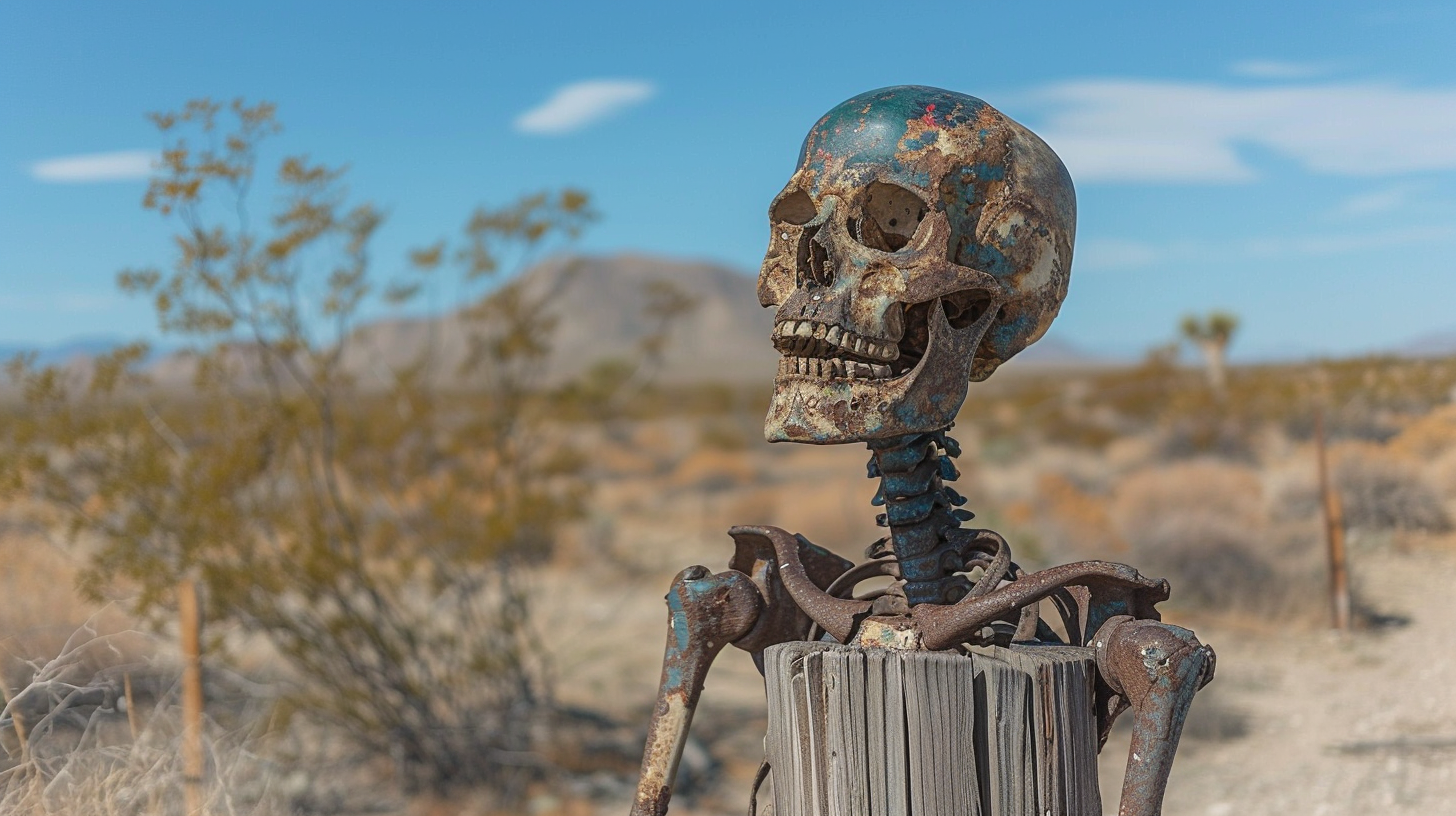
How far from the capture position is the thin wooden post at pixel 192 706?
394 centimetres

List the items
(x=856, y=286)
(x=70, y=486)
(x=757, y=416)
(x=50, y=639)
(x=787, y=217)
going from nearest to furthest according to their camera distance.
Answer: (x=856, y=286)
(x=787, y=217)
(x=70, y=486)
(x=50, y=639)
(x=757, y=416)

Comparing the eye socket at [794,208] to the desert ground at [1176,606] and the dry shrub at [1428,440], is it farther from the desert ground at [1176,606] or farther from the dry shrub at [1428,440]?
the dry shrub at [1428,440]

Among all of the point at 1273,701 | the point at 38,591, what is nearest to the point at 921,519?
the point at 38,591

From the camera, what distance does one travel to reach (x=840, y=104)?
7.44ft

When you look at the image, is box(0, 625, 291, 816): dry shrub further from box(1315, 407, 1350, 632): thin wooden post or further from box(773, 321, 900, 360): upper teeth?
box(1315, 407, 1350, 632): thin wooden post

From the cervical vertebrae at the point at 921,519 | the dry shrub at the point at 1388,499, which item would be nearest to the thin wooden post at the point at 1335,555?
the dry shrub at the point at 1388,499

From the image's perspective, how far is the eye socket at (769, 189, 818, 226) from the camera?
2.34 metres

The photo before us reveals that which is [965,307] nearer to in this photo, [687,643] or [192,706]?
[687,643]

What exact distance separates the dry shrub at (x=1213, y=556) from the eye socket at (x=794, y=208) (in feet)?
30.7

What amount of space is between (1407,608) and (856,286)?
33.2ft

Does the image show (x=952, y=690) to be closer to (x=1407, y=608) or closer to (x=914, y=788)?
(x=914, y=788)

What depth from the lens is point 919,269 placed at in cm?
211

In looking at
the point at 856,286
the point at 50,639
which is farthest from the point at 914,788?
the point at 50,639

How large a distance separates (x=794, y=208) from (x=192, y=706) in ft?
11.9
